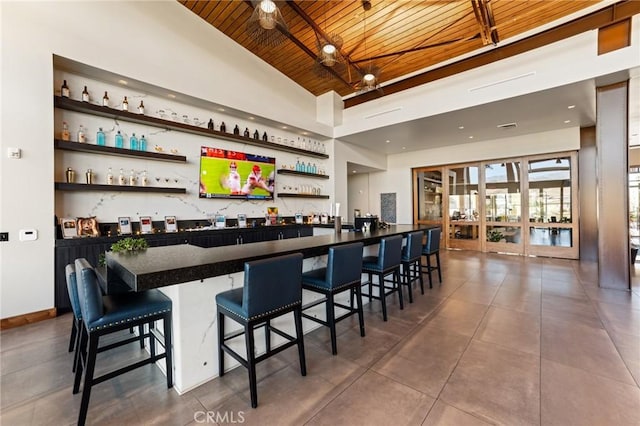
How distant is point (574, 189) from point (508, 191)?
4.31 ft

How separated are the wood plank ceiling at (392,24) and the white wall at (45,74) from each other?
Answer: 990 mm

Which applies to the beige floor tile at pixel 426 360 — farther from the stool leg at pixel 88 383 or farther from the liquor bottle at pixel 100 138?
the liquor bottle at pixel 100 138

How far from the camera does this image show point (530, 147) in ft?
22.7

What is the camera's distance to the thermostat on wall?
10.2 feet

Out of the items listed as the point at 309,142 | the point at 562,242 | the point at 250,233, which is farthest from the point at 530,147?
the point at 250,233

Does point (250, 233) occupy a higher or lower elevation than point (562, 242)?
higher

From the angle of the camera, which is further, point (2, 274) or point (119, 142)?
point (119, 142)

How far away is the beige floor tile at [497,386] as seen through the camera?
1706 millimetres

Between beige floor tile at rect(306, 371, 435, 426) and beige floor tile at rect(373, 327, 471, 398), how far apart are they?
11 cm

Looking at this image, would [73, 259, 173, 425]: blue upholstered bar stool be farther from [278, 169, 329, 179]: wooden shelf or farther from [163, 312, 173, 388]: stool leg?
[278, 169, 329, 179]: wooden shelf

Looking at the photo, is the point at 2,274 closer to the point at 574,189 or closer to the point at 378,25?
the point at 378,25

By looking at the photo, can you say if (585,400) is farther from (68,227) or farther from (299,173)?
(299,173)

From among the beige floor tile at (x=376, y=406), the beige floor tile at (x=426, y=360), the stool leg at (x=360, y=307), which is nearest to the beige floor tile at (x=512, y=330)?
the beige floor tile at (x=426, y=360)

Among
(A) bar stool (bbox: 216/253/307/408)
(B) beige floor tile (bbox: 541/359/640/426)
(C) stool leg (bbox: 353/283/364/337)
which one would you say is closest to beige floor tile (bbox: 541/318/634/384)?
(B) beige floor tile (bbox: 541/359/640/426)
